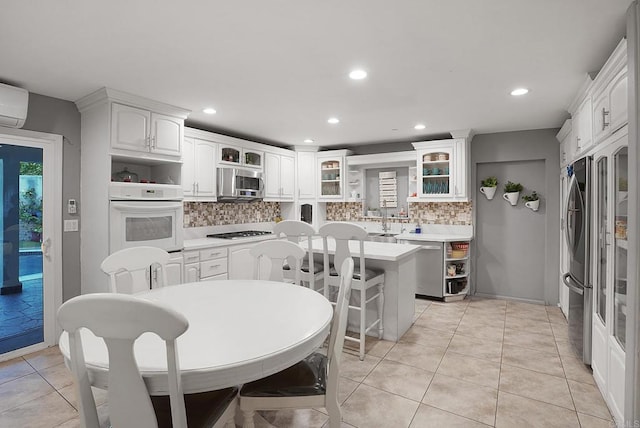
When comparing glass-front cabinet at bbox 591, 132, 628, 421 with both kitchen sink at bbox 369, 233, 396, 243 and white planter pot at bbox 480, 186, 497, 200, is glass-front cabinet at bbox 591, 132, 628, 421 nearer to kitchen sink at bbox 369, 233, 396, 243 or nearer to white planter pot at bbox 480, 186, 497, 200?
white planter pot at bbox 480, 186, 497, 200

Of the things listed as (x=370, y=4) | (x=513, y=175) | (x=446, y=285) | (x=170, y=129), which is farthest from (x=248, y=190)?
(x=513, y=175)

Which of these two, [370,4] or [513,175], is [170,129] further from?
[513,175]

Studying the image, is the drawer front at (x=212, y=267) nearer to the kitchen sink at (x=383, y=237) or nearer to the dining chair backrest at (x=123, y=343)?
the kitchen sink at (x=383, y=237)

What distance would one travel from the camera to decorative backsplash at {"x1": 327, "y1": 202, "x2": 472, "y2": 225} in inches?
196

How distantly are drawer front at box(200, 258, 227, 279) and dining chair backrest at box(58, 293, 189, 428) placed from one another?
2.77 metres

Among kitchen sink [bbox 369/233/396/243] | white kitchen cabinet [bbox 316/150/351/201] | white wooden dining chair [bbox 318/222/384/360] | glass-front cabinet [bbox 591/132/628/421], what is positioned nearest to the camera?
glass-front cabinet [bbox 591/132/628/421]

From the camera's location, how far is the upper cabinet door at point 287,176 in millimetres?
5473

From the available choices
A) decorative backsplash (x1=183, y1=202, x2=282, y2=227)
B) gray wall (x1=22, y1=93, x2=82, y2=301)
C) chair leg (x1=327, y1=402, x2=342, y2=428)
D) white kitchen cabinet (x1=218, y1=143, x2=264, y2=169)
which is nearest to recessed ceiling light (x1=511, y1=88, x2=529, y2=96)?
chair leg (x1=327, y1=402, x2=342, y2=428)

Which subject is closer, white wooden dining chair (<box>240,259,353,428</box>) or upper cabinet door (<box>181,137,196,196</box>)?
white wooden dining chair (<box>240,259,353,428</box>)

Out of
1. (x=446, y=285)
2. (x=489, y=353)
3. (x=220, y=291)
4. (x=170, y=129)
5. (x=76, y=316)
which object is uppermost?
(x=170, y=129)

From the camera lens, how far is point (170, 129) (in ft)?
11.7

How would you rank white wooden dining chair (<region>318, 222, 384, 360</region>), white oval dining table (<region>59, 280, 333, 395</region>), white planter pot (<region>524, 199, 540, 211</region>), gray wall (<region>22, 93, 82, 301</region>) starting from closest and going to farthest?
white oval dining table (<region>59, 280, 333, 395</region>) → white wooden dining chair (<region>318, 222, 384, 360</region>) → gray wall (<region>22, 93, 82, 301</region>) → white planter pot (<region>524, 199, 540, 211</region>)

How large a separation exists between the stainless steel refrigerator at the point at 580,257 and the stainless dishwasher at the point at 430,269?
170cm

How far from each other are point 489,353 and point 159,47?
3.55 meters
